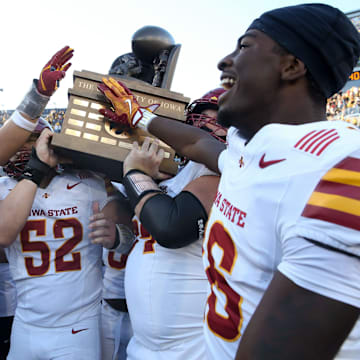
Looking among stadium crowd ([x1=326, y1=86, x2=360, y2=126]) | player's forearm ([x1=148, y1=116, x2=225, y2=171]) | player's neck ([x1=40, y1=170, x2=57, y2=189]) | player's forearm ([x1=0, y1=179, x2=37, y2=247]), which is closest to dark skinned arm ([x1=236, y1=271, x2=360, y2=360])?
player's forearm ([x1=148, y1=116, x2=225, y2=171])

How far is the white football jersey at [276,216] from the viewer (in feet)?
1.71

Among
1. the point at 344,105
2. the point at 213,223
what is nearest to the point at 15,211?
the point at 213,223

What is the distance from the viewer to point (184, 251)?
136cm

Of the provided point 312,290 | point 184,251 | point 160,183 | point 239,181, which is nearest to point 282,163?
point 239,181

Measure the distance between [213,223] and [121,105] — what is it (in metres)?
0.89

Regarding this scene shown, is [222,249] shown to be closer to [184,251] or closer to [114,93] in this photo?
[184,251]

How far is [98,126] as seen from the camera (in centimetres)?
161

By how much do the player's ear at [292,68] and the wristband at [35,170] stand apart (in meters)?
1.34

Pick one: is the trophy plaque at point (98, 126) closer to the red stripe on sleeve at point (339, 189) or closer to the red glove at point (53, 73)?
the red glove at point (53, 73)

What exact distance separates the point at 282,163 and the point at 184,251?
31.9 inches

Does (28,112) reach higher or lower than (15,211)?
higher

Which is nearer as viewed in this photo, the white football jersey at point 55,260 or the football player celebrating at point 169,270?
the football player celebrating at point 169,270

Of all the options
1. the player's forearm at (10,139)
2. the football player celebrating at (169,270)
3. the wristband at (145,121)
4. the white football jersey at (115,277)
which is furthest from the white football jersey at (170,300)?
the player's forearm at (10,139)

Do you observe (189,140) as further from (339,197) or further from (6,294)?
(6,294)
